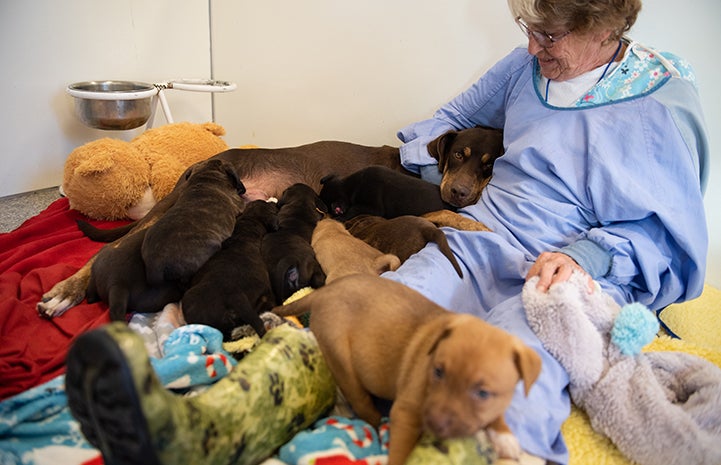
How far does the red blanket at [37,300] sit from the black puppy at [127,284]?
0.09 m

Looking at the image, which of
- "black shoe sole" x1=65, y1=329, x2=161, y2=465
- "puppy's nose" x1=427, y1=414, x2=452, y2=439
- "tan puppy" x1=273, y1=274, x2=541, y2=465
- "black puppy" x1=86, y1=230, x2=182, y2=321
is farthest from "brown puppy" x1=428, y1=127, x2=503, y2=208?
"black shoe sole" x1=65, y1=329, x2=161, y2=465

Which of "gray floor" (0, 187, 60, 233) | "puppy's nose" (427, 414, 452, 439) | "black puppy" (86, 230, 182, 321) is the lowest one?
"gray floor" (0, 187, 60, 233)

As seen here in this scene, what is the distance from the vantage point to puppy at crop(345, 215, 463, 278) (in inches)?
80.5

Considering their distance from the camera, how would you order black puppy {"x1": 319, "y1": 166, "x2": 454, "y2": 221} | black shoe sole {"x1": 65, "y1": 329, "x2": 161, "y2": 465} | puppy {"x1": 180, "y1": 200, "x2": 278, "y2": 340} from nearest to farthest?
black shoe sole {"x1": 65, "y1": 329, "x2": 161, "y2": 465} < puppy {"x1": 180, "y1": 200, "x2": 278, "y2": 340} < black puppy {"x1": 319, "y1": 166, "x2": 454, "y2": 221}

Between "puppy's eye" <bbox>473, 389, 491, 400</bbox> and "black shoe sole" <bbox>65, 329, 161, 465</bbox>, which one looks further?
"puppy's eye" <bbox>473, 389, 491, 400</bbox>

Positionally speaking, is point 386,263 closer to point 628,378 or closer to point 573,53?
point 628,378

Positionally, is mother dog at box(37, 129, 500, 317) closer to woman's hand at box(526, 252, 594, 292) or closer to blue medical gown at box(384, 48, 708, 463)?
blue medical gown at box(384, 48, 708, 463)

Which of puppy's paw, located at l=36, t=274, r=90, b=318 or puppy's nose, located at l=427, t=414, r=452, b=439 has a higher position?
puppy's nose, located at l=427, t=414, r=452, b=439

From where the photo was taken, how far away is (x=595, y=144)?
2000 mm

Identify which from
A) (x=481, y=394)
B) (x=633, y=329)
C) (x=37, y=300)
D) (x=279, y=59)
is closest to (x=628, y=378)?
(x=633, y=329)

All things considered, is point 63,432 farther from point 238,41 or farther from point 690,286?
point 238,41

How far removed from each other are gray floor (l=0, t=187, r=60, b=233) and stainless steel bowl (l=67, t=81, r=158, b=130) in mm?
563

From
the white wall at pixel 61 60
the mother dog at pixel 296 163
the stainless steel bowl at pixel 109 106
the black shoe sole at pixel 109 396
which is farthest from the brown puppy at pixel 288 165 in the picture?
the black shoe sole at pixel 109 396

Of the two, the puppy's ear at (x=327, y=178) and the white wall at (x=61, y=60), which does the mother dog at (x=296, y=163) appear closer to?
the puppy's ear at (x=327, y=178)
